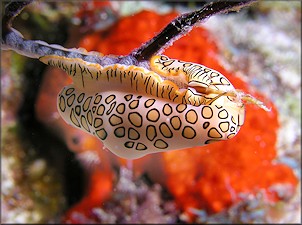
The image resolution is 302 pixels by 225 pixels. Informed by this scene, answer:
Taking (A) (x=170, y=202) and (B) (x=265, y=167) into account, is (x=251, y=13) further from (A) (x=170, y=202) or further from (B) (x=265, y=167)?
(A) (x=170, y=202)

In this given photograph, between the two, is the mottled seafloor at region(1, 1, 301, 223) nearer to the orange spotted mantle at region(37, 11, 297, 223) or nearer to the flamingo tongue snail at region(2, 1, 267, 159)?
the orange spotted mantle at region(37, 11, 297, 223)

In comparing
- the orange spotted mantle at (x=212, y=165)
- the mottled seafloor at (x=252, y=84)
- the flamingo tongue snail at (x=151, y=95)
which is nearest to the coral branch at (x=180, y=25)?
the flamingo tongue snail at (x=151, y=95)

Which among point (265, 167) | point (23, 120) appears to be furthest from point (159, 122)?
point (23, 120)

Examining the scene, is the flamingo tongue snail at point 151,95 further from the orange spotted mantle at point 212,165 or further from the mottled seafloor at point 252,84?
the mottled seafloor at point 252,84

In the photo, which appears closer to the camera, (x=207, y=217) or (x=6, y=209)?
(x=207, y=217)

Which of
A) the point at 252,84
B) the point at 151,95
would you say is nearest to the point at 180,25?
the point at 151,95

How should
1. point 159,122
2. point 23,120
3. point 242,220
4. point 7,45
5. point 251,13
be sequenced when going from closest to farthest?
point 159,122, point 7,45, point 242,220, point 23,120, point 251,13
